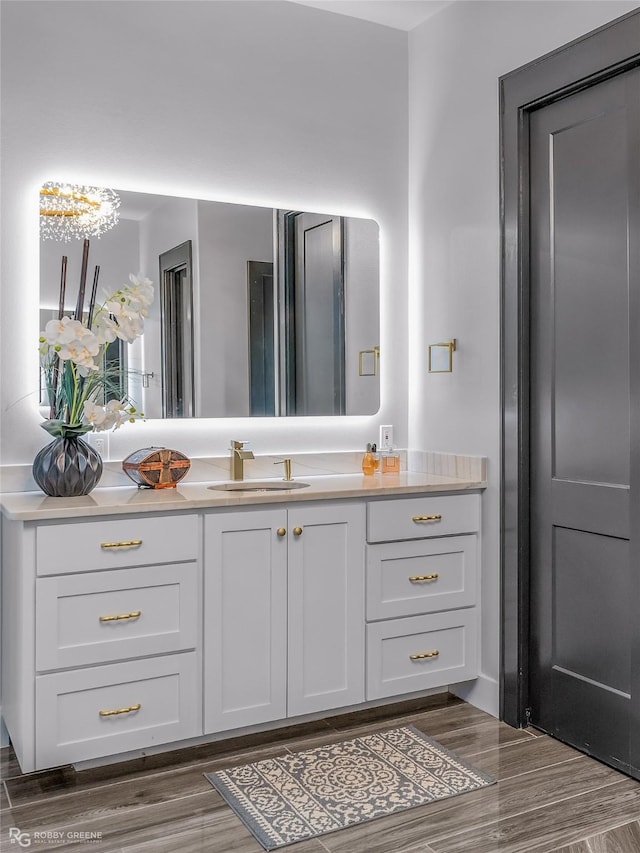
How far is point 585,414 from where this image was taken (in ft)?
8.48

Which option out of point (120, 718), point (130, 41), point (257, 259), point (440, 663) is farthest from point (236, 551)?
point (130, 41)

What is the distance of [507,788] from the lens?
7.72 ft

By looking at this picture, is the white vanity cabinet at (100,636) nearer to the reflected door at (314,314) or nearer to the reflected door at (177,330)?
the reflected door at (177,330)

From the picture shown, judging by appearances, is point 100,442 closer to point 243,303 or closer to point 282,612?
point 243,303

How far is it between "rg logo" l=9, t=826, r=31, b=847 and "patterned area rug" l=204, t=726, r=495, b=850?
1.75 feet

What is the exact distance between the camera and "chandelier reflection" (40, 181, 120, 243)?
106 inches

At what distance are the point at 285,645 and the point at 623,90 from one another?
6.70 feet

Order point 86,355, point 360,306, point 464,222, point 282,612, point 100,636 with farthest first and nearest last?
point 360,306 → point 464,222 → point 282,612 → point 86,355 → point 100,636

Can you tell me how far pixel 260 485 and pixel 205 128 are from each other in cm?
135

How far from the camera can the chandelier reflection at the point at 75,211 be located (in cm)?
269

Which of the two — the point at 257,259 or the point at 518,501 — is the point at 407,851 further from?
the point at 257,259

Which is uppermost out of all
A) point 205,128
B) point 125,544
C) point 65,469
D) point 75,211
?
point 205,128

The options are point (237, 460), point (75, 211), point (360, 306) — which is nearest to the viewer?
point (75, 211)

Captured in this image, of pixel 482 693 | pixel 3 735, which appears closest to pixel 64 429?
pixel 3 735
